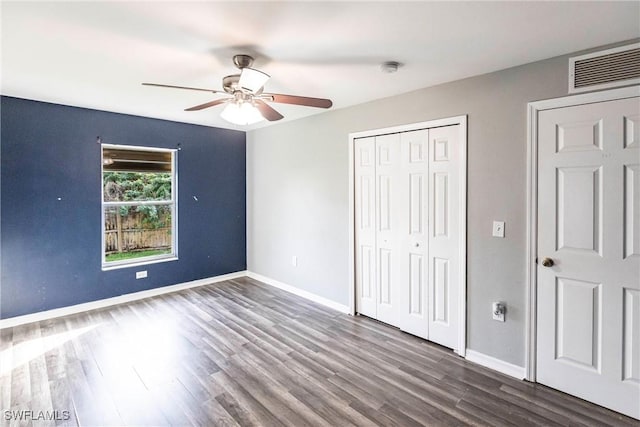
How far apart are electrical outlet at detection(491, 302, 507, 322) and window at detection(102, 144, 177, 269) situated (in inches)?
164

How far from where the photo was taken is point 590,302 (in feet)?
7.22

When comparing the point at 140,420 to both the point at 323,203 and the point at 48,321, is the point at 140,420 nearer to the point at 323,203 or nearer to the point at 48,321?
the point at 48,321

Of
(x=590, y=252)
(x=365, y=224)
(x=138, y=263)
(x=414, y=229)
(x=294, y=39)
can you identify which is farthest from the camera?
(x=138, y=263)

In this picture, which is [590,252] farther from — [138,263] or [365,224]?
[138,263]

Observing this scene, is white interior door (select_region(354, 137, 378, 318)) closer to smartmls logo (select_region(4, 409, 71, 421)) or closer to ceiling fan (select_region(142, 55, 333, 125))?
ceiling fan (select_region(142, 55, 333, 125))

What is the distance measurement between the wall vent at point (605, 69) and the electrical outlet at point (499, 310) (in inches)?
66.5

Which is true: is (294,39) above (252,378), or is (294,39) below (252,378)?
above

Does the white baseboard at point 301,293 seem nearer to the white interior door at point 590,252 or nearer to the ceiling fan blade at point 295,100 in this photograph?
the white interior door at point 590,252

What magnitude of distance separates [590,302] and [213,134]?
4.89 metres

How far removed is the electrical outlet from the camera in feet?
8.43

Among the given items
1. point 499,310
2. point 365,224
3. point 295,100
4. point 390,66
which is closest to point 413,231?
point 365,224

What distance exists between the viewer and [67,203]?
12.2 feet

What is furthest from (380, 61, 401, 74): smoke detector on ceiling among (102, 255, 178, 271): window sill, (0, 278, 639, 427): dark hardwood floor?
(102, 255, 178, 271): window sill

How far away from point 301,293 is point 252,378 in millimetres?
1952
